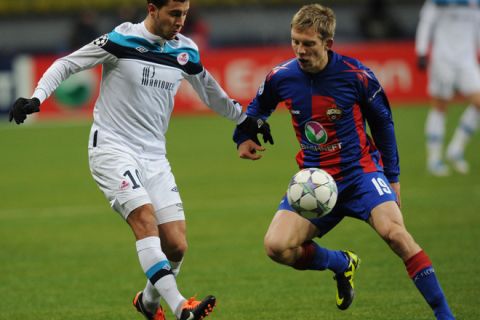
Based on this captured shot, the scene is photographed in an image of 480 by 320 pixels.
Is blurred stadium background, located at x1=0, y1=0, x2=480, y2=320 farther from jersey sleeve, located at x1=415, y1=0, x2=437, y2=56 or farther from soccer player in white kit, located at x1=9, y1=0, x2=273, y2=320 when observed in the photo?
jersey sleeve, located at x1=415, y1=0, x2=437, y2=56

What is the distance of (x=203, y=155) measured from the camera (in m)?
17.4

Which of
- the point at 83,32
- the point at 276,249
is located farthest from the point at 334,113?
the point at 83,32

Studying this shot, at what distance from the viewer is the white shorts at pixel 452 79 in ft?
44.8

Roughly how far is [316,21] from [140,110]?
1342 millimetres

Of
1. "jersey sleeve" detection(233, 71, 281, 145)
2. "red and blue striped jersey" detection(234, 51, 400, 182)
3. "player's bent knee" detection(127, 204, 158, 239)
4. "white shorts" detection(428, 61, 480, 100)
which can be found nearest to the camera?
"player's bent knee" detection(127, 204, 158, 239)

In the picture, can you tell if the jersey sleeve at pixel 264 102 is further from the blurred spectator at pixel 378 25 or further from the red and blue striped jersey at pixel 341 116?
the blurred spectator at pixel 378 25

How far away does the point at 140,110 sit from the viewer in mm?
6703

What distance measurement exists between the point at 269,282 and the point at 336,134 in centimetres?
210

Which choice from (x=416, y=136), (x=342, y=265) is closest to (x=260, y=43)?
(x=416, y=136)

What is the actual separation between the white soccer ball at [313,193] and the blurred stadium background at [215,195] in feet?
3.05

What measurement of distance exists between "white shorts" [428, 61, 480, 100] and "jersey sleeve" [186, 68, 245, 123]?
23.7 ft

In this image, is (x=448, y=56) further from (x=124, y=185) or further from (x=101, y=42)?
(x=124, y=185)

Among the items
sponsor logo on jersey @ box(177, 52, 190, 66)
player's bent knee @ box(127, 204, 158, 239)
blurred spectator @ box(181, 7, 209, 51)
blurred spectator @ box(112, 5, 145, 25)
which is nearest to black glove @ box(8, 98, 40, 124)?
player's bent knee @ box(127, 204, 158, 239)

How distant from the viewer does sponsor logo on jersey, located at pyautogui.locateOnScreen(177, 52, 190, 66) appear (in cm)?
687
